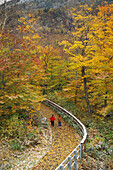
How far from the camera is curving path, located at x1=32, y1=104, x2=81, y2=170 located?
7546 millimetres

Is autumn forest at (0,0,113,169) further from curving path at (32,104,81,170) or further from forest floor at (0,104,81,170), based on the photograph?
curving path at (32,104,81,170)

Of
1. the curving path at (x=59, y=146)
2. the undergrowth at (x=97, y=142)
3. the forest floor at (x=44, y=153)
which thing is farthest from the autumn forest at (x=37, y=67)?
the curving path at (x=59, y=146)

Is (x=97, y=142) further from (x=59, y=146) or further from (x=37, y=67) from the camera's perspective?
(x=37, y=67)

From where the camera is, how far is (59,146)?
31.5 feet

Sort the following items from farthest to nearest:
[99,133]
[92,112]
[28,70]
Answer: [92,112] < [28,70] < [99,133]

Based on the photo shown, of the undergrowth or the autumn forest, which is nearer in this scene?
the undergrowth

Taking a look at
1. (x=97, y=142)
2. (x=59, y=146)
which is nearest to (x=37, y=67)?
(x=59, y=146)

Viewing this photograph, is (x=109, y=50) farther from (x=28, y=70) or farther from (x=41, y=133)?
(x=41, y=133)

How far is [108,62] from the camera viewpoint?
40.4 ft

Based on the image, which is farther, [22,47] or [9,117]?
[22,47]

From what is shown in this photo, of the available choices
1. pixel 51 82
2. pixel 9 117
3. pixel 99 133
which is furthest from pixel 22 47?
pixel 51 82

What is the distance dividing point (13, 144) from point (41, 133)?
9.95 ft

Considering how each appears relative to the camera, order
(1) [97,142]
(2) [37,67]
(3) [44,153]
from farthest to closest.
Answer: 1. (2) [37,67]
2. (1) [97,142]
3. (3) [44,153]

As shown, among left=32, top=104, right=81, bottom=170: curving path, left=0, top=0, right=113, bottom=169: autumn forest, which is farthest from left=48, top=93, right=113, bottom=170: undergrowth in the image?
left=32, top=104, right=81, bottom=170: curving path
